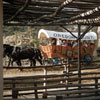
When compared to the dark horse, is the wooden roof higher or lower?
higher

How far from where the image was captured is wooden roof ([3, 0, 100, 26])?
13.2ft

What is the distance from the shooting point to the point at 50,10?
15.9 feet

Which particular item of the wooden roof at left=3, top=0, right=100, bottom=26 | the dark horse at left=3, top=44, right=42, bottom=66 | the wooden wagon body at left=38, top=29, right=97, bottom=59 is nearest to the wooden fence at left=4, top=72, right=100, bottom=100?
the wooden roof at left=3, top=0, right=100, bottom=26

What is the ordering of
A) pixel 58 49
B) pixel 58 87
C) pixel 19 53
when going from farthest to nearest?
1. pixel 58 49
2. pixel 19 53
3. pixel 58 87

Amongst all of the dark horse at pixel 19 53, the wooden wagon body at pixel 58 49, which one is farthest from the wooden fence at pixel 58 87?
the wooden wagon body at pixel 58 49

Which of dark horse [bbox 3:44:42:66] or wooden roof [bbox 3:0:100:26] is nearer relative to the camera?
wooden roof [bbox 3:0:100:26]

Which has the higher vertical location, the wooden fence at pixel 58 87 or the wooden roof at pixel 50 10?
the wooden roof at pixel 50 10

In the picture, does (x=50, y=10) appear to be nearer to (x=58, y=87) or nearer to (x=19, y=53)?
(x=58, y=87)

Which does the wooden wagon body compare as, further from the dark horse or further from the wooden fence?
the wooden fence

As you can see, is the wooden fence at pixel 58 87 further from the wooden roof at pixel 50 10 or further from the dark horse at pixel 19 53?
the dark horse at pixel 19 53

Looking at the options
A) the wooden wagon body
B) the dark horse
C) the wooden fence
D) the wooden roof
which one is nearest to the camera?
the wooden roof

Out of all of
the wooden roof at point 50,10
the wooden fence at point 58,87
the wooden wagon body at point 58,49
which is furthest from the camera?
the wooden wagon body at point 58,49

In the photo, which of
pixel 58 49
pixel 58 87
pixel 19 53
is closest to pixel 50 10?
pixel 58 87

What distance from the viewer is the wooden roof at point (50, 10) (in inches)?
158
